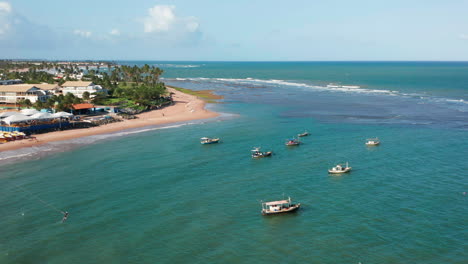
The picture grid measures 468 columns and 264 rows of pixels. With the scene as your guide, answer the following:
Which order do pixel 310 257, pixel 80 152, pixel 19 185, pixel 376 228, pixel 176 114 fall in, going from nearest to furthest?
pixel 310 257 < pixel 376 228 < pixel 19 185 < pixel 80 152 < pixel 176 114

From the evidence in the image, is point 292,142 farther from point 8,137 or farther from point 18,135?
point 8,137

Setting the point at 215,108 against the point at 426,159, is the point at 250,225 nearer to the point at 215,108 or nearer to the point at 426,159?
the point at 426,159

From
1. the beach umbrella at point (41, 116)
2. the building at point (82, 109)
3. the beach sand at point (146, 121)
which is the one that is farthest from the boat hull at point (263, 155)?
the building at point (82, 109)

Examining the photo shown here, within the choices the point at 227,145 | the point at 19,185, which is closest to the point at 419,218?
the point at 227,145

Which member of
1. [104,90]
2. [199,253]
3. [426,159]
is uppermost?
[104,90]

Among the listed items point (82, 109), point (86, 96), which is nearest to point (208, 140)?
point (82, 109)

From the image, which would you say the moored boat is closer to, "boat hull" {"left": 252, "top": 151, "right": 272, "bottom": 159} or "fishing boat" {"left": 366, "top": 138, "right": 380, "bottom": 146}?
"boat hull" {"left": 252, "top": 151, "right": 272, "bottom": 159}

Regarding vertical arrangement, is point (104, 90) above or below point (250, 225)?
above

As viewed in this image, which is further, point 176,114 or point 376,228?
point 176,114
